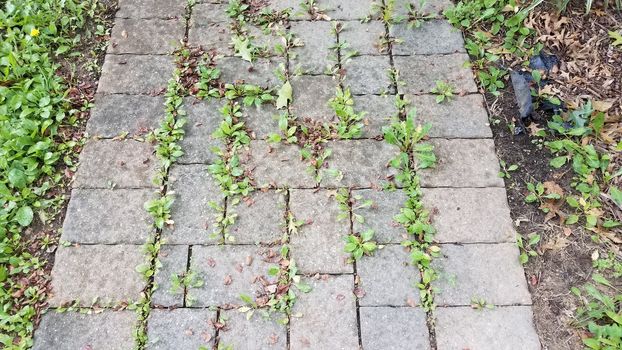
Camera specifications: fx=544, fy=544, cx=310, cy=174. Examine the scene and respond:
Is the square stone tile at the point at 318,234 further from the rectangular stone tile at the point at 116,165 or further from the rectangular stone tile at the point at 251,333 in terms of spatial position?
the rectangular stone tile at the point at 116,165

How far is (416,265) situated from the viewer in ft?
8.20

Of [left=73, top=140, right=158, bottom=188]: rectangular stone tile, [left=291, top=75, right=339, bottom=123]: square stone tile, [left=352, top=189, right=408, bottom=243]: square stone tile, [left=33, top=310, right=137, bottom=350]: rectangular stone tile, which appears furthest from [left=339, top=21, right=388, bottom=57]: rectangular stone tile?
[left=33, top=310, right=137, bottom=350]: rectangular stone tile

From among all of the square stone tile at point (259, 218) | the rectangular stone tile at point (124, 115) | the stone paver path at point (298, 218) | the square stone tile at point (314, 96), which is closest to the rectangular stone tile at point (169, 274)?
the stone paver path at point (298, 218)

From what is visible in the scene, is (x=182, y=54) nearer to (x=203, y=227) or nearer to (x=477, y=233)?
(x=203, y=227)

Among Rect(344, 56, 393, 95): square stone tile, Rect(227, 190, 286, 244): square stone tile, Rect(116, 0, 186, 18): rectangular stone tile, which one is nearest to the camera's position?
Rect(227, 190, 286, 244): square stone tile

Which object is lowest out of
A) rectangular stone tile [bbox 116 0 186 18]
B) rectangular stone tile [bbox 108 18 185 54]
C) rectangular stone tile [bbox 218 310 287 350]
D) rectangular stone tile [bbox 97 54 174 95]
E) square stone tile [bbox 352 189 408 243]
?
rectangular stone tile [bbox 218 310 287 350]

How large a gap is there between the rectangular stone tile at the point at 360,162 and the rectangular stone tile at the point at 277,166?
0.12 m

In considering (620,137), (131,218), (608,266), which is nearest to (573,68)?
(620,137)

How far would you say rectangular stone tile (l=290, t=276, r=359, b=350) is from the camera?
7.57 ft

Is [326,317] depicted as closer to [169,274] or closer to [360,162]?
[169,274]

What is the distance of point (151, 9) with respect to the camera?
11.5ft

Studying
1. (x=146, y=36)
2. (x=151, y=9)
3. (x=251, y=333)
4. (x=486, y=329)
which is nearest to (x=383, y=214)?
(x=486, y=329)

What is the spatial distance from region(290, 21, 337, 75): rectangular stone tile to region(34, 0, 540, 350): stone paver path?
1 centimetres

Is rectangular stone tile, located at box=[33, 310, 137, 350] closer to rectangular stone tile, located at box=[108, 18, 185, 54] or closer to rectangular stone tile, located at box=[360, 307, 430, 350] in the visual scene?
rectangular stone tile, located at box=[360, 307, 430, 350]
